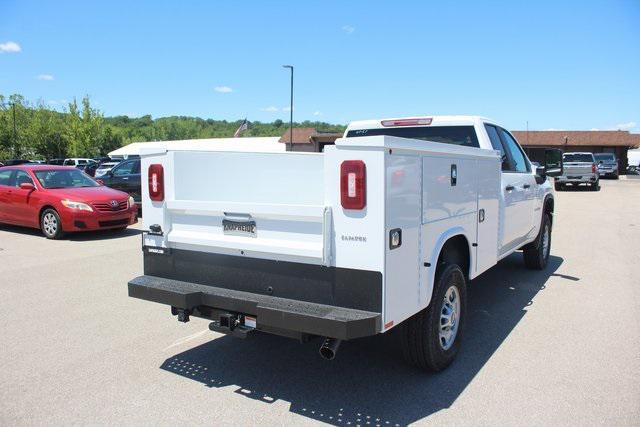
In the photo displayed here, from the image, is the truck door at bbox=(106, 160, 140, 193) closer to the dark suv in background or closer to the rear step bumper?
the dark suv in background

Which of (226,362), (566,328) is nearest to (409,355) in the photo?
(226,362)

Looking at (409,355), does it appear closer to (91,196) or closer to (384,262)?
(384,262)

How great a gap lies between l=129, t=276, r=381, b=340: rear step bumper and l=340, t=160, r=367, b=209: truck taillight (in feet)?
2.23

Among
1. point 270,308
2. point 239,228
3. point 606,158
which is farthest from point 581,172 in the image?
point 270,308

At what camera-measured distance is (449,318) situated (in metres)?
4.18

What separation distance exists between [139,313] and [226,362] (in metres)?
1.79

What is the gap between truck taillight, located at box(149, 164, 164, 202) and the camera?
162 inches

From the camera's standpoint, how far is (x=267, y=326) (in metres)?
3.49

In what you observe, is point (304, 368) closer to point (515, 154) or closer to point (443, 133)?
point (443, 133)

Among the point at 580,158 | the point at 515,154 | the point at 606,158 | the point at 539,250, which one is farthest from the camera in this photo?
the point at 606,158

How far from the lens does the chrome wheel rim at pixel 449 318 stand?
4113 millimetres

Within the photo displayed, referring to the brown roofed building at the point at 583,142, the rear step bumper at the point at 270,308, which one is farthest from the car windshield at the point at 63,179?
the brown roofed building at the point at 583,142

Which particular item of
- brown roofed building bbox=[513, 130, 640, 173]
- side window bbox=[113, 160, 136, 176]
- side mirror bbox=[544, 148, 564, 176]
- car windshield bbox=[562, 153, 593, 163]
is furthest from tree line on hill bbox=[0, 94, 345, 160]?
side mirror bbox=[544, 148, 564, 176]

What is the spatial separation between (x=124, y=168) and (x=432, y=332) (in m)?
14.7
